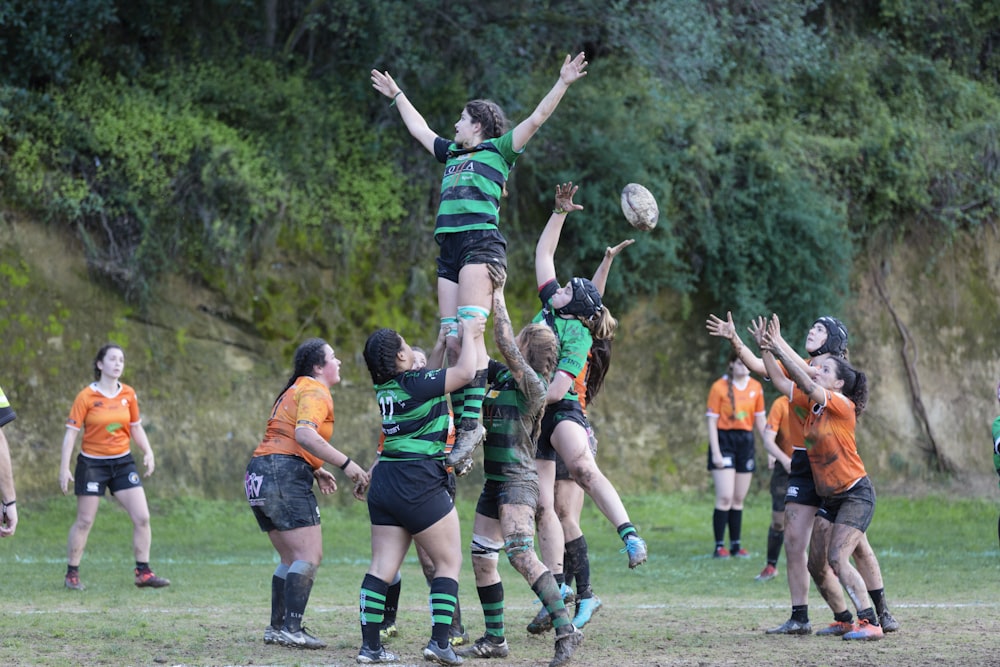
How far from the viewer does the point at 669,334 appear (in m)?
17.7

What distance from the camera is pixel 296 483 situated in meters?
7.30

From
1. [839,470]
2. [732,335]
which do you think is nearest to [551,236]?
[732,335]

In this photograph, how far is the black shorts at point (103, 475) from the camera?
10367 millimetres

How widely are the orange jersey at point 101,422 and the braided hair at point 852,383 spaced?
6525mm

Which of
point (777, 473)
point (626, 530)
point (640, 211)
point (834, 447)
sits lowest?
point (626, 530)

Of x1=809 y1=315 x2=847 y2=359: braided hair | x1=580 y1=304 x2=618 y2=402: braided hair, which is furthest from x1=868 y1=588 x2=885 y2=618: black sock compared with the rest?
x1=580 y1=304 x2=618 y2=402: braided hair

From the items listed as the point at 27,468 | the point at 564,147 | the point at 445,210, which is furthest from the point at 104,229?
the point at 445,210

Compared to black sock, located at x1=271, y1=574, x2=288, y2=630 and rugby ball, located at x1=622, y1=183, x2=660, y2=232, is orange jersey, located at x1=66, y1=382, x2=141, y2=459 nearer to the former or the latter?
black sock, located at x1=271, y1=574, x2=288, y2=630

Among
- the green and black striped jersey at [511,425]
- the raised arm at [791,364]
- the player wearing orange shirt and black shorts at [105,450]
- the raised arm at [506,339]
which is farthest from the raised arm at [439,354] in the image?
the player wearing orange shirt and black shorts at [105,450]

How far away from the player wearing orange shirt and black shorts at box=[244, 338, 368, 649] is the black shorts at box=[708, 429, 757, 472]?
6.56 metres

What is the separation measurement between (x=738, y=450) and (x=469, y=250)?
22.0 feet

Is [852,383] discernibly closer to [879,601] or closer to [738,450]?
[879,601]

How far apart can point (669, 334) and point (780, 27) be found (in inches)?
199

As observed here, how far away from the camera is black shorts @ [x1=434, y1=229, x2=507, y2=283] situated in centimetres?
712
